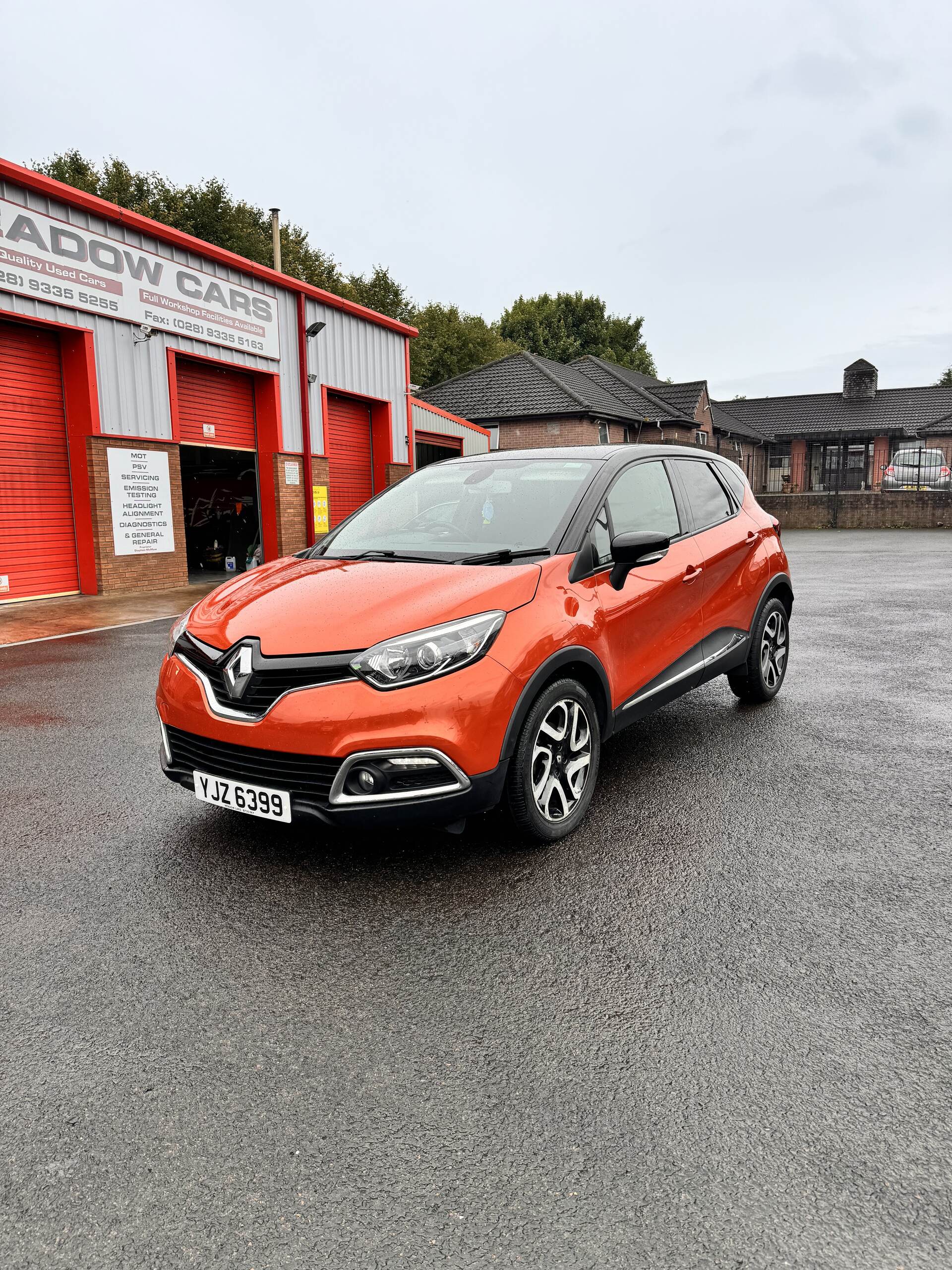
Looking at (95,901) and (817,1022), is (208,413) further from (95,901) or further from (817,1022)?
(817,1022)

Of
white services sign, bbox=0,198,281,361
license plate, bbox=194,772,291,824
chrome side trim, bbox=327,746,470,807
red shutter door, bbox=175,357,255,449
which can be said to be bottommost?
license plate, bbox=194,772,291,824

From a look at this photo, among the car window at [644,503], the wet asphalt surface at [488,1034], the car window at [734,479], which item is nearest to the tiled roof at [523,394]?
the car window at [734,479]

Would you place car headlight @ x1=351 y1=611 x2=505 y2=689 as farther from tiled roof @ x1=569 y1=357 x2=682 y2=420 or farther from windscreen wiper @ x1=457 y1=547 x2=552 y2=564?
tiled roof @ x1=569 y1=357 x2=682 y2=420

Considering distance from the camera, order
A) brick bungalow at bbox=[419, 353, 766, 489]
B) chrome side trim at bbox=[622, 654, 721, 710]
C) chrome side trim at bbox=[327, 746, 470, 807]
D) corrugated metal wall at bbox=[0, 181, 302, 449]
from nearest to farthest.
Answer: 1. chrome side trim at bbox=[327, 746, 470, 807]
2. chrome side trim at bbox=[622, 654, 721, 710]
3. corrugated metal wall at bbox=[0, 181, 302, 449]
4. brick bungalow at bbox=[419, 353, 766, 489]

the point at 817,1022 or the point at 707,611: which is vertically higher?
the point at 707,611

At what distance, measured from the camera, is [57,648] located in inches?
367

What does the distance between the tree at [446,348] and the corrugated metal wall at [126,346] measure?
39443mm

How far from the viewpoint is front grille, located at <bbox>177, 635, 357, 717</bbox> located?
3.24 m

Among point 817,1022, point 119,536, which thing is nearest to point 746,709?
point 817,1022

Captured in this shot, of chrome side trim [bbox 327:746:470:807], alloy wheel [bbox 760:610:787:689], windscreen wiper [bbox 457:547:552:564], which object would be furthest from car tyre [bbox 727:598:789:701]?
chrome side trim [bbox 327:746:470:807]

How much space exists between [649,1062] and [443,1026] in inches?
22.5

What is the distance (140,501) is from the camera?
571 inches

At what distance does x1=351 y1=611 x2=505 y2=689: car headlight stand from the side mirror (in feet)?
2.97

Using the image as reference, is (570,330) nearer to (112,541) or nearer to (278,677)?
(112,541)
